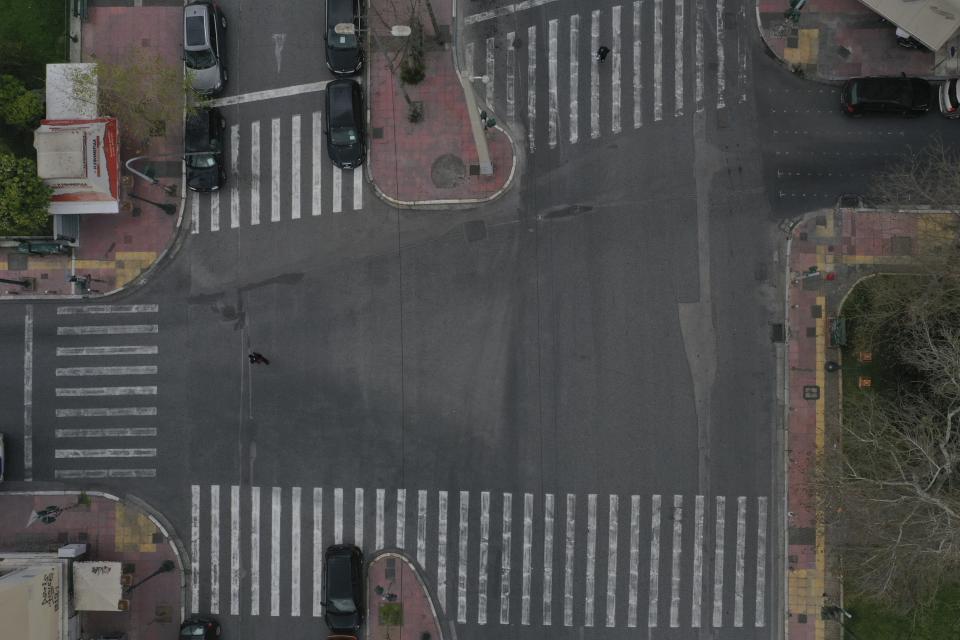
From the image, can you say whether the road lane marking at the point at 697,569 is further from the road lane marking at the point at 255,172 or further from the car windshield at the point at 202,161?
the car windshield at the point at 202,161

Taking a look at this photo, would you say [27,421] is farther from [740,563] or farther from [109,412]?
[740,563]

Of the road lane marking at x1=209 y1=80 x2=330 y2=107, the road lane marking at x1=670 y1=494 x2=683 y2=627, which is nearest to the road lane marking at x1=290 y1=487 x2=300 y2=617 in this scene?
the road lane marking at x1=670 y1=494 x2=683 y2=627

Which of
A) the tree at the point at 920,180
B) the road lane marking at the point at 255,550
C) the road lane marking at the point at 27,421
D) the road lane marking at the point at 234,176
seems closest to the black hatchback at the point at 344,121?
the road lane marking at the point at 234,176

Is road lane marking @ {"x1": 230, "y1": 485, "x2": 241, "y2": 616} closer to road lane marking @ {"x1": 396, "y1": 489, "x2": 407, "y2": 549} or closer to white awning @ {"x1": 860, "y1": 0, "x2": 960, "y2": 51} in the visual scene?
road lane marking @ {"x1": 396, "y1": 489, "x2": 407, "y2": 549}

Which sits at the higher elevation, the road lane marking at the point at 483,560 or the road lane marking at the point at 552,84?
the road lane marking at the point at 552,84

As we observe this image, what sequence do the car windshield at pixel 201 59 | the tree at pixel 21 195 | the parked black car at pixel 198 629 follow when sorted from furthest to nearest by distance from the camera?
the car windshield at pixel 201 59 → the parked black car at pixel 198 629 → the tree at pixel 21 195

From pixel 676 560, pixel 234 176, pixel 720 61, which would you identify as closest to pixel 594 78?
pixel 720 61

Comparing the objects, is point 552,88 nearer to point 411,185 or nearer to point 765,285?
point 411,185
